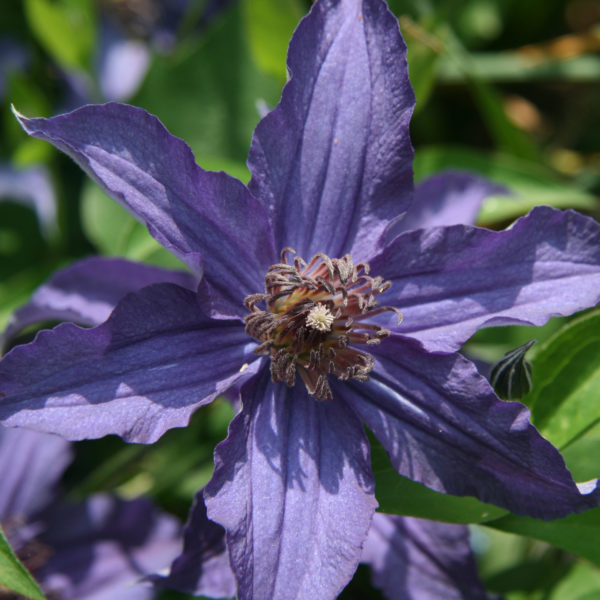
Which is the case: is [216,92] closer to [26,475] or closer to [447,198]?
[447,198]

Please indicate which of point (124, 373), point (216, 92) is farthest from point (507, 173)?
point (124, 373)

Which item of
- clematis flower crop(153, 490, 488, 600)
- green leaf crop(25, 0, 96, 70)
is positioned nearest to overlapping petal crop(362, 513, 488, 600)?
clematis flower crop(153, 490, 488, 600)

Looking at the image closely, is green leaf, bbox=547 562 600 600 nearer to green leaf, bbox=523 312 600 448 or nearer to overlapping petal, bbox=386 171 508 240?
green leaf, bbox=523 312 600 448

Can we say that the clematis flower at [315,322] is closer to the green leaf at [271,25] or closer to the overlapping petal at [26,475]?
the green leaf at [271,25]

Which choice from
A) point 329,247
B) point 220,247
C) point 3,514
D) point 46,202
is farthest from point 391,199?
point 46,202

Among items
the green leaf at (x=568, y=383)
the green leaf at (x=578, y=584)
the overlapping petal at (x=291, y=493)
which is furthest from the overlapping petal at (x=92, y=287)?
the green leaf at (x=578, y=584)

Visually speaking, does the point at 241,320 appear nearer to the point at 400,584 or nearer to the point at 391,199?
the point at 391,199
